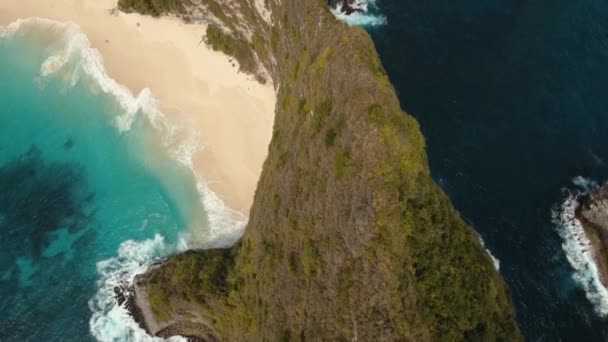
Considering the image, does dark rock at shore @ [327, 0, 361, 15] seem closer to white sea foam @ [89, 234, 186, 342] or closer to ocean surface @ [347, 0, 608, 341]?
ocean surface @ [347, 0, 608, 341]

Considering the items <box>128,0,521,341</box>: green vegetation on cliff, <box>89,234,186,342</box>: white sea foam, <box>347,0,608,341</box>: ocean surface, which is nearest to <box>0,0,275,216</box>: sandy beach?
<box>89,234,186,342</box>: white sea foam

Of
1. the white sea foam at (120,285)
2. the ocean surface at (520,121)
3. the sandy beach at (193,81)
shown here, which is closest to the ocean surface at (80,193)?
the white sea foam at (120,285)

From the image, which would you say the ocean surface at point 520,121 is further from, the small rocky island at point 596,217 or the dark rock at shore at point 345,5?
the dark rock at shore at point 345,5

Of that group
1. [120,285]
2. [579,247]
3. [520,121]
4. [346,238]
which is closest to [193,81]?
[120,285]

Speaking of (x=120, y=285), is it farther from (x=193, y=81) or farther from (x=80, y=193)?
(x=193, y=81)

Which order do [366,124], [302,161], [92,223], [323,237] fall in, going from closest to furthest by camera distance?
[366,124], [323,237], [302,161], [92,223]

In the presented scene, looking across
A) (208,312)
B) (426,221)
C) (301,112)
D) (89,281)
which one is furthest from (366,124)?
(89,281)

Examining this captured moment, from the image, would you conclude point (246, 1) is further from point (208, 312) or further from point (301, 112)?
point (208, 312)
